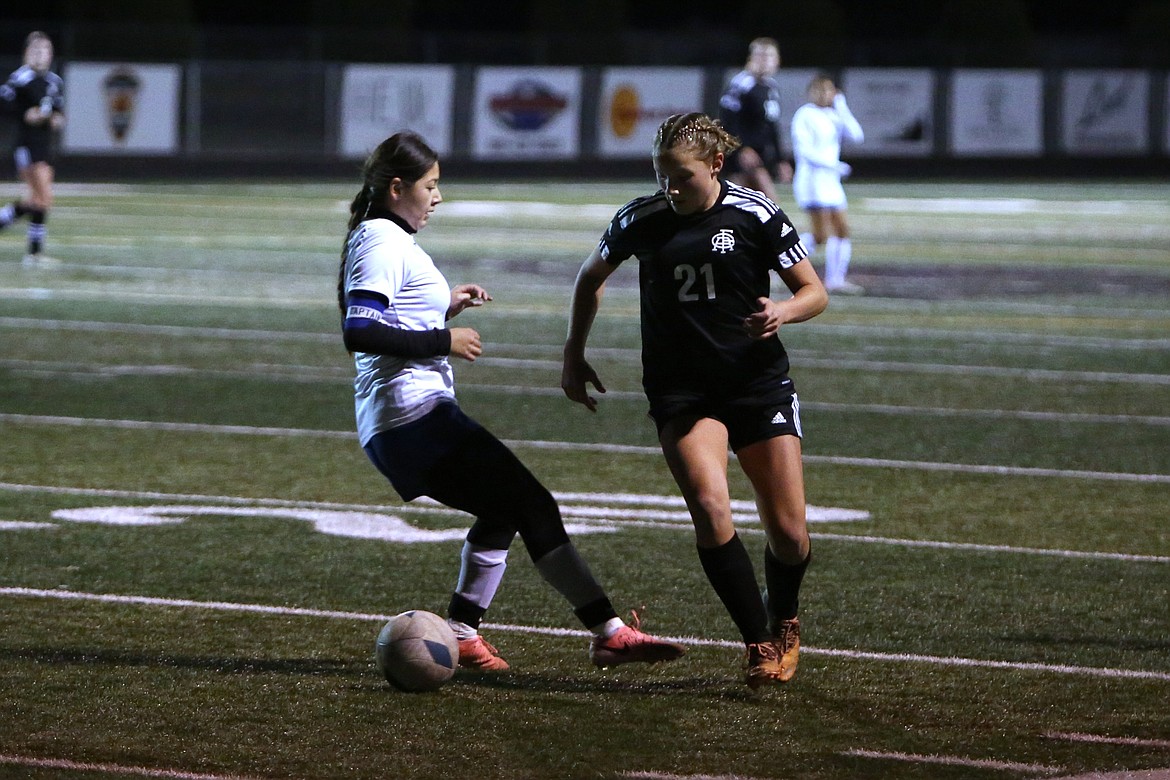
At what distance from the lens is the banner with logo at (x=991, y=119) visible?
1629 inches

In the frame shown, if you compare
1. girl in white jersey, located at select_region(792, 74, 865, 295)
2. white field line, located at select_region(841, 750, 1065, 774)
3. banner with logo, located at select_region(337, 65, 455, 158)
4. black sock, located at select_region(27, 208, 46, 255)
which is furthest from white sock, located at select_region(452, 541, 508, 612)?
banner with logo, located at select_region(337, 65, 455, 158)

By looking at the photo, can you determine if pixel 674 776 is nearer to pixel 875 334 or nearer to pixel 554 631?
pixel 554 631

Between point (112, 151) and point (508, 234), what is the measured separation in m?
15.5

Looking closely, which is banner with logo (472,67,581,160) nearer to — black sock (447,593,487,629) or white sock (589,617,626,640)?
black sock (447,593,487,629)

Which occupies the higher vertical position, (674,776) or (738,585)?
(738,585)

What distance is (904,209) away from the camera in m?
30.1

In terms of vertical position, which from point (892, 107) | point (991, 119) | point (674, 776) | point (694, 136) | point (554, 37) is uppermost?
point (554, 37)

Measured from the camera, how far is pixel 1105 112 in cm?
4184

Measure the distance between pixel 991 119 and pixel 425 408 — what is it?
37308 millimetres

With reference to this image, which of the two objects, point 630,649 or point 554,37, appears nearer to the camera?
point 630,649

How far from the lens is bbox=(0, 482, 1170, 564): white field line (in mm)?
7969

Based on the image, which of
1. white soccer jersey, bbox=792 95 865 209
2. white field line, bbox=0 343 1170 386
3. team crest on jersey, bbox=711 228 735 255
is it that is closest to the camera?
team crest on jersey, bbox=711 228 735 255

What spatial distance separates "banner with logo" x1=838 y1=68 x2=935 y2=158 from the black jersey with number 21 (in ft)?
117

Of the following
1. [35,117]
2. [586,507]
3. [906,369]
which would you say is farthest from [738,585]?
[35,117]
